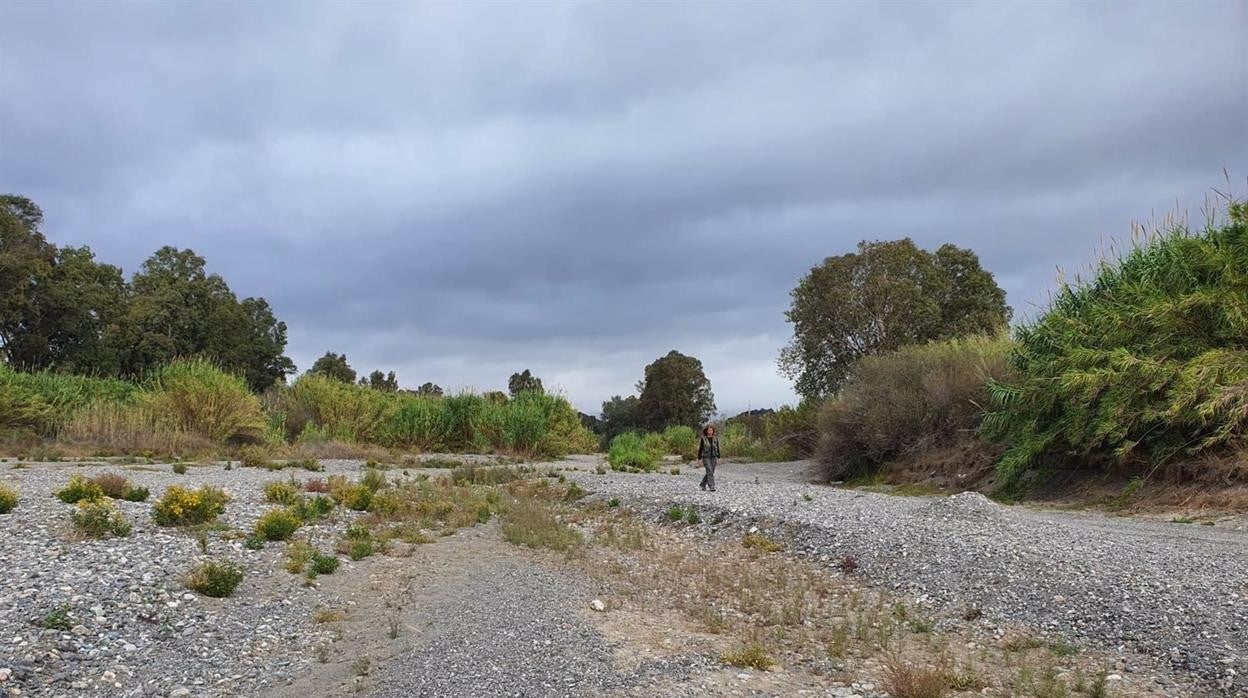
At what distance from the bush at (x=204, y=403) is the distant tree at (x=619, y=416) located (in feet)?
120

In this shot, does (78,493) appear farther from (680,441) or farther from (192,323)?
(192,323)

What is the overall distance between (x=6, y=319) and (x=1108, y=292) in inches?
1668

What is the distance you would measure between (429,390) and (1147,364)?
27.5 metres

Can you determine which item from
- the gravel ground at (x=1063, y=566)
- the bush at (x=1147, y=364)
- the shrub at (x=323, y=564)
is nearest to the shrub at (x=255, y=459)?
the shrub at (x=323, y=564)

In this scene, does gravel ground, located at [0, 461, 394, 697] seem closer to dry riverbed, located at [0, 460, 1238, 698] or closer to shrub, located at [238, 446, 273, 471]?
dry riverbed, located at [0, 460, 1238, 698]

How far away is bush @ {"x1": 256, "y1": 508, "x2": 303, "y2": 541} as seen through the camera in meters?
9.38

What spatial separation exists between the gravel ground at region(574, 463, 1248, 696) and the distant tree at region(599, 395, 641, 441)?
4562 centimetres

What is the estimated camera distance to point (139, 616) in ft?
21.2

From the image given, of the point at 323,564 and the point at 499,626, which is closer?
the point at 499,626

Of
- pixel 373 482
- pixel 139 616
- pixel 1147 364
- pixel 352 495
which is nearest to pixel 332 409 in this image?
pixel 373 482

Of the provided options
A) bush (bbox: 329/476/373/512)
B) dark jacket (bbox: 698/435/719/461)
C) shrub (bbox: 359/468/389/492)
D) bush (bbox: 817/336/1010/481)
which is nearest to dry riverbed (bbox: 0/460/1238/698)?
bush (bbox: 329/476/373/512)

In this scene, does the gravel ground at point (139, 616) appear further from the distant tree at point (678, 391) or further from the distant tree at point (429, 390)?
the distant tree at point (678, 391)

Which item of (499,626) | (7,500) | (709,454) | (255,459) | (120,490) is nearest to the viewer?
(499,626)

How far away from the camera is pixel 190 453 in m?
19.7
